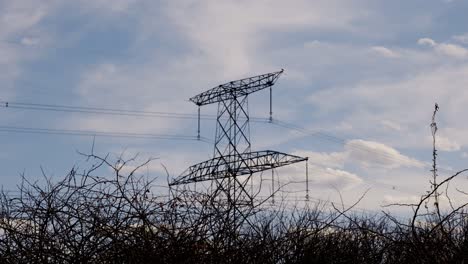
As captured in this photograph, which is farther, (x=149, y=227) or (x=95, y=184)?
(x=95, y=184)

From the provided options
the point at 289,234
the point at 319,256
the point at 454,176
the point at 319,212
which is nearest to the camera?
the point at 454,176

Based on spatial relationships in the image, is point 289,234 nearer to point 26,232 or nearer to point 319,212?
point 319,212

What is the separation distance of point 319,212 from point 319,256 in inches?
22.6

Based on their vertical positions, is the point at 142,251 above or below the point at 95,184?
below

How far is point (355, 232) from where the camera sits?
8031mm

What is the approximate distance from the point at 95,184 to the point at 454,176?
2392 mm

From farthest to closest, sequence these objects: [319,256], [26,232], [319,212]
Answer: [319,212] < [319,256] < [26,232]

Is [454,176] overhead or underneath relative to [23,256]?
overhead

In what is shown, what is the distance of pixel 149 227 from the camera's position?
4.56m

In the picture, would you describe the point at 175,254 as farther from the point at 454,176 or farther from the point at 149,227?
the point at 454,176

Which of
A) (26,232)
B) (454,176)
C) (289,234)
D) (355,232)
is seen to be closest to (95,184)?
(26,232)

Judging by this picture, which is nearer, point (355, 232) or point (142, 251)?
point (142, 251)

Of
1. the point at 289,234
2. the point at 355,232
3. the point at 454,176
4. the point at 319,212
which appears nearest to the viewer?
the point at 454,176

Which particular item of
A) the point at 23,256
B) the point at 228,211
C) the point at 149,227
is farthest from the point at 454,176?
the point at 23,256
